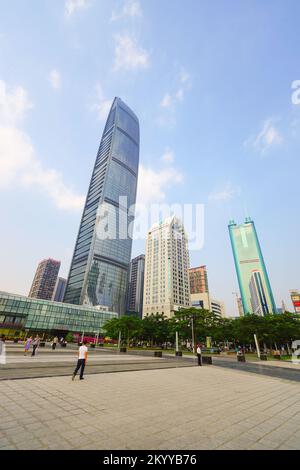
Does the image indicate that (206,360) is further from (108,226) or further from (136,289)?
(136,289)

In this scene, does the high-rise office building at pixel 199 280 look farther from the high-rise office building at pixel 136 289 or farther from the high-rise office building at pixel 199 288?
the high-rise office building at pixel 136 289

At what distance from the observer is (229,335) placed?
55781 mm

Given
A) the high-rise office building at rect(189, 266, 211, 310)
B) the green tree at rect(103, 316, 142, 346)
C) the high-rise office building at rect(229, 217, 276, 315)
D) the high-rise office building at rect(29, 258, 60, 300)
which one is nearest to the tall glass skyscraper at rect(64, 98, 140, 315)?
the high-rise office building at rect(189, 266, 211, 310)

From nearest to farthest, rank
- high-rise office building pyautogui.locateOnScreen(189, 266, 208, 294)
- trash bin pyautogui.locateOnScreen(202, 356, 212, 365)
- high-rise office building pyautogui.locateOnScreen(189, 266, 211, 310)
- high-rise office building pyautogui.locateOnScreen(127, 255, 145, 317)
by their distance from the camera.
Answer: trash bin pyautogui.locateOnScreen(202, 356, 212, 365) → high-rise office building pyautogui.locateOnScreen(189, 266, 211, 310) → high-rise office building pyautogui.locateOnScreen(189, 266, 208, 294) → high-rise office building pyautogui.locateOnScreen(127, 255, 145, 317)

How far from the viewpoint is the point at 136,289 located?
180750mm

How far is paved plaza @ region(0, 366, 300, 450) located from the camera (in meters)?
3.91

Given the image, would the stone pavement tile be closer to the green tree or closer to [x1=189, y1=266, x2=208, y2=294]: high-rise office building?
the green tree

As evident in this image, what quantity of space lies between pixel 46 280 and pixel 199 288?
435 feet

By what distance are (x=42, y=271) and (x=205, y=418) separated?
213053 mm

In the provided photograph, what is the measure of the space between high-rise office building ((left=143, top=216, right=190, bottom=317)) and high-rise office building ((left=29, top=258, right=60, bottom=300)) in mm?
101417

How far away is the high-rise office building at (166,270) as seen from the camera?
120250mm

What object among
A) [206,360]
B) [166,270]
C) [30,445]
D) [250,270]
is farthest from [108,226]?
[30,445]

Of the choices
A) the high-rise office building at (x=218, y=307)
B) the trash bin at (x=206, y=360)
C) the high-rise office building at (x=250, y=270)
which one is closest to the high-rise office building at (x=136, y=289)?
the high-rise office building at (x=218, y=307)
